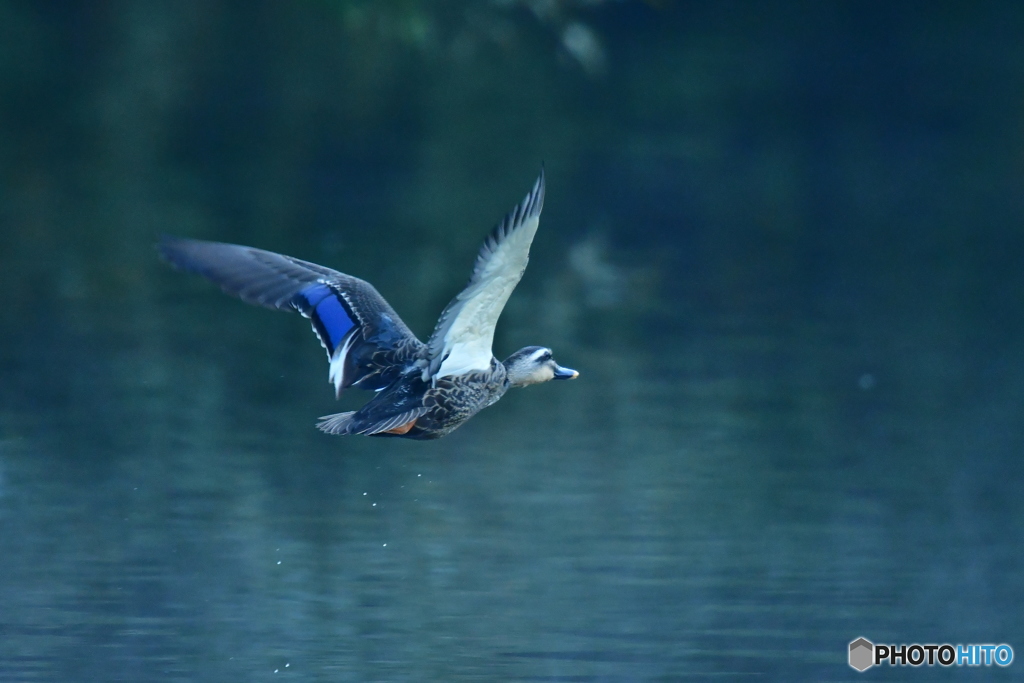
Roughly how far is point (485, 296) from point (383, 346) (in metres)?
1.19

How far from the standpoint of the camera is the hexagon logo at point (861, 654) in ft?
23.2

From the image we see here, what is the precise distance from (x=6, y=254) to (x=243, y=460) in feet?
20.5

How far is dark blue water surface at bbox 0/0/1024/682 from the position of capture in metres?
7.39

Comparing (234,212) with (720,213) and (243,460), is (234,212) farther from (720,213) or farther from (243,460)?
(243,460)

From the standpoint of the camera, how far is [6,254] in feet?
48.2

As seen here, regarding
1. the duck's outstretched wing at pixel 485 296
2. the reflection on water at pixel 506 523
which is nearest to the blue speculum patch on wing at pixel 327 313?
the duck's outstretched wing at pixel 485 296

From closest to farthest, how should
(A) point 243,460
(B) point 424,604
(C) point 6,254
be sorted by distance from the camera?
(B) point 424,604, (A) point 243,460, (C) point 6,254

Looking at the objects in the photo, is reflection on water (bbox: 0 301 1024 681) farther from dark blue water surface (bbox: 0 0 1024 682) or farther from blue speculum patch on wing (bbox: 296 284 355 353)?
blue speculum patch on wing (bbox: 296 284 355 353)

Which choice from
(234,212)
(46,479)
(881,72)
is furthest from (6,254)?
(881,72)

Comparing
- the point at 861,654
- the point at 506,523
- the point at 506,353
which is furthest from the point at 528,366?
the point at 506,353

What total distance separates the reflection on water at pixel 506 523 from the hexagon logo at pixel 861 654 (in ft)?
0.21

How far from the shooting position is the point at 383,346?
7785mm

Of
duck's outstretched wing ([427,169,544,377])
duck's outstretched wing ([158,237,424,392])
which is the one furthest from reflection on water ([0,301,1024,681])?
duck's outstretched wing ([427,169,544,377])

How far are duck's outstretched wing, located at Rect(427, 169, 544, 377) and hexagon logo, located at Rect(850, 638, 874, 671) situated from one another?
2017 mm
